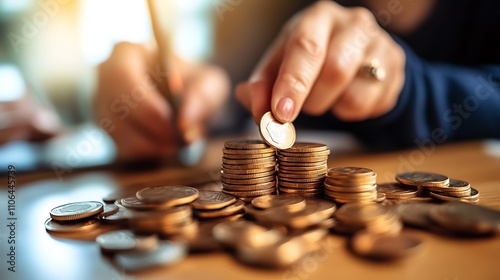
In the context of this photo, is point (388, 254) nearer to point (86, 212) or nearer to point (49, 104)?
point (86, 212)

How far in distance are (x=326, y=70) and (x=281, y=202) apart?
52 cm

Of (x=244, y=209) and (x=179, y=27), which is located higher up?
(x=179, y=27)

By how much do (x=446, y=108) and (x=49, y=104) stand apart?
2.11 metres

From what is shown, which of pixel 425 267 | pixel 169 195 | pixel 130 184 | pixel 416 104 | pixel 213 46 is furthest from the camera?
pixel 213 46

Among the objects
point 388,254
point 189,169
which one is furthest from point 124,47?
point 388,254

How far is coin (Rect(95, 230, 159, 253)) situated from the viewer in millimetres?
571

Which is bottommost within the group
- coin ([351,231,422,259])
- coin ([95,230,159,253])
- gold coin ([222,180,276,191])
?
coin ([351,231,422,259])

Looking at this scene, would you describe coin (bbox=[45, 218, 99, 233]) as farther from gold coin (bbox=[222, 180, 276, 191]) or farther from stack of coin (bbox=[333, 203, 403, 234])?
stack of coin (bbox=[333, 203, 403, 234])

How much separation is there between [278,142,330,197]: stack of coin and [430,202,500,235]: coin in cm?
23

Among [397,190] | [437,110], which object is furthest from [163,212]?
[437,110]

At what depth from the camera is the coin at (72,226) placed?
2.31 ft

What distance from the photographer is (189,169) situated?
1.23 meters

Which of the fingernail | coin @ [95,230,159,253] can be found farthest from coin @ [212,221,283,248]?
the fingernail

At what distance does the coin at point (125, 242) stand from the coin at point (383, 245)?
308 millimetres
